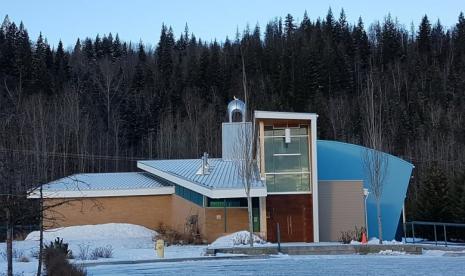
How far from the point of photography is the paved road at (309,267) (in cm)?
1811

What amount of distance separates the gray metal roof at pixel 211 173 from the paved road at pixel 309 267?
972 centimetres

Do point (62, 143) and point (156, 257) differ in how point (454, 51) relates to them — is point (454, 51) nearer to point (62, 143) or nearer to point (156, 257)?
point (62, 143)

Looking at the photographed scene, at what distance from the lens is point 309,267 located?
1986 cm

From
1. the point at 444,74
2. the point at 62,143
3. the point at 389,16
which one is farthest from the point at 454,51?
the point at 62,143

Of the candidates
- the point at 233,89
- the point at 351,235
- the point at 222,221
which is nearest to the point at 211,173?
the point at 222,221

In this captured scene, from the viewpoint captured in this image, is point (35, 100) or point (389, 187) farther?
point (35, 100)

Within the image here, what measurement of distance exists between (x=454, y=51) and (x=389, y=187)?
6243 cm

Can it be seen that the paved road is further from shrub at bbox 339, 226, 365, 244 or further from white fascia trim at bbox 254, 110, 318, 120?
white fascia trim at bbox 254, 110, 318, 120

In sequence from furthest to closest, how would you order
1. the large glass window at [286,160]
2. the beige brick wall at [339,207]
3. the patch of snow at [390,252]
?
the beige brick wall at [339,207], the large glass window at [286,160], the patch of snow at [390,252]

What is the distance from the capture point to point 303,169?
3375 centimetres

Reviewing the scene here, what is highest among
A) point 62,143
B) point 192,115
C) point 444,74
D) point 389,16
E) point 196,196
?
point 389,16

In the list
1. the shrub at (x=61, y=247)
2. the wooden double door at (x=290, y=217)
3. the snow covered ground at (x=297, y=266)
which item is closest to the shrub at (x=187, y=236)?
the wooden double door at (x=290, y=217)

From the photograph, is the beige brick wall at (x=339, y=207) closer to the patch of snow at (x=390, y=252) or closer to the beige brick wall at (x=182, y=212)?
the beige brick wall at (x=182, y=212)

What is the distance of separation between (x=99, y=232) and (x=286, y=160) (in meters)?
12.3
